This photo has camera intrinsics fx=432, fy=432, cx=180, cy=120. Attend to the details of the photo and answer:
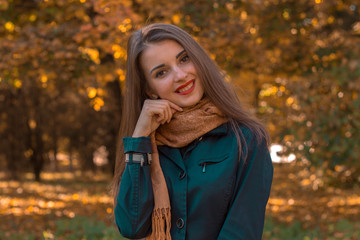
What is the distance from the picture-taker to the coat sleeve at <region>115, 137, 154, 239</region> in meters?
2.05

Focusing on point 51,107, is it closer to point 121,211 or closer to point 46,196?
point 46,196

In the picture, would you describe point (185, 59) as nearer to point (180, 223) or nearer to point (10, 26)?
point (180, 223)

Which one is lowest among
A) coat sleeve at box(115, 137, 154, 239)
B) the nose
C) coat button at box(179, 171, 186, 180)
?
coat sleeve at box(115, 137, 154, 239)

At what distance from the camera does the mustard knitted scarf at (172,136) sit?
204 centimetres

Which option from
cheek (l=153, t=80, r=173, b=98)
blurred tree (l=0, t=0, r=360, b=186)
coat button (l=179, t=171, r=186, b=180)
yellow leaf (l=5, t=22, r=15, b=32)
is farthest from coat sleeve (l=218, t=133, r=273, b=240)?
yellow leaf (l=5, t=22, r=15, b=32)

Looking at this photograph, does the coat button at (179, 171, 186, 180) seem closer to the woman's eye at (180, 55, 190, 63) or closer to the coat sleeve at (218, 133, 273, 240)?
the coat sleeve at (218, 133, 273, 240)

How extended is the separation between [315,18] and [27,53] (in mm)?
5676

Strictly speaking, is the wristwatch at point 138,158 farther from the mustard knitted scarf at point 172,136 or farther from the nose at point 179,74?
the nose at point 179,74

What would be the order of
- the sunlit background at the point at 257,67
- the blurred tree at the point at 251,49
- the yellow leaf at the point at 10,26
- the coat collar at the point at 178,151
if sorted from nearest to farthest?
the coat collar at the point at 178,151
the sunlit background at the point at 257,67
the blurred tree at the point at 251,49
the yellow leaf at the point at 10,26

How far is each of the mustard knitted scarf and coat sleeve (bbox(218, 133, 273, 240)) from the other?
0.27m

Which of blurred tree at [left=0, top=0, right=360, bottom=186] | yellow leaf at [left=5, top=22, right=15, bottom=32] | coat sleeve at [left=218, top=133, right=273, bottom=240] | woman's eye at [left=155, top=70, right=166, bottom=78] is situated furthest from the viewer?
yellow leaf at [left=5, top=22, right=15, bottom=32]

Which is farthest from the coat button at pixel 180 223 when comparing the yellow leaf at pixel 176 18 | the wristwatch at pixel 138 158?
the yellow leaf at pixel 176 18

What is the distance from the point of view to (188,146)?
2189mm

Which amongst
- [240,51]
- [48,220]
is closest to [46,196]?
[48,220]
